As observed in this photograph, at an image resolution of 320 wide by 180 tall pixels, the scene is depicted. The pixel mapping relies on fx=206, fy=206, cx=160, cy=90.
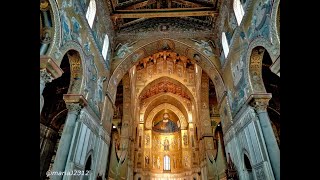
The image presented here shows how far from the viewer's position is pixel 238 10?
421 inches

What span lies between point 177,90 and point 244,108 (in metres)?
16.3

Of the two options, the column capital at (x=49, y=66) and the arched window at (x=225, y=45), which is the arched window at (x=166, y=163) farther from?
the column capital at (x=49, y=66)

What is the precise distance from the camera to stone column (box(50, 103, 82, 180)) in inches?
297

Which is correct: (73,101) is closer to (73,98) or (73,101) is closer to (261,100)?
(73,98)

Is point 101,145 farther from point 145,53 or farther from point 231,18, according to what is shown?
point 231,18

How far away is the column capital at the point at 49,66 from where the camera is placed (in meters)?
6.25

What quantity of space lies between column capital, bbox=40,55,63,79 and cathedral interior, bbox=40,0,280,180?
3 centimetres

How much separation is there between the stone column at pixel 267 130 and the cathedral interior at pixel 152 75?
4cm

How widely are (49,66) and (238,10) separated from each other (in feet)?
30.4

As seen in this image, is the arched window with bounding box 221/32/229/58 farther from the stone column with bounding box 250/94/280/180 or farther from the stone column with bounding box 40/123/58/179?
the stone column with bounding box 40/123/58/179

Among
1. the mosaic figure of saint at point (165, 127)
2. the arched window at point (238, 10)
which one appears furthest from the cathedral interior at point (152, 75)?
the mosaic figure of saint at point (165, 127)

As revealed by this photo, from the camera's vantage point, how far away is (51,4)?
265 inches
